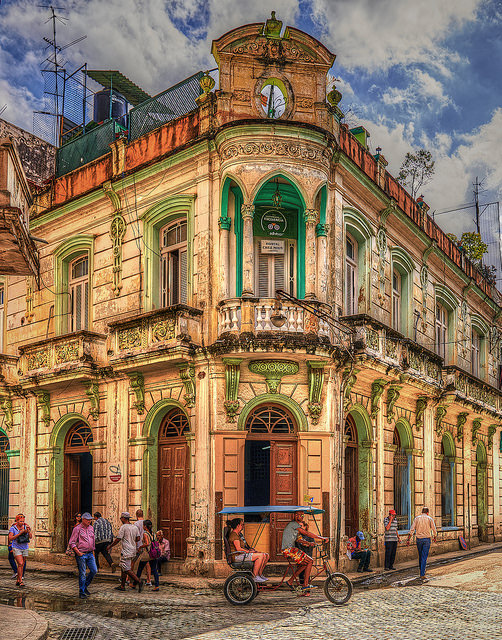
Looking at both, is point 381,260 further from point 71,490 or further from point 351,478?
point 71,490

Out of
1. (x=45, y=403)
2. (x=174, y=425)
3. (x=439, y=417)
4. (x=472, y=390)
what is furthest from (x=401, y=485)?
(x=45, y=403)

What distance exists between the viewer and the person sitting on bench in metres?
12.6

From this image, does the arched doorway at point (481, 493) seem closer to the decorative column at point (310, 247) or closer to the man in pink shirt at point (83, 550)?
the decorative column at point (310, 247)

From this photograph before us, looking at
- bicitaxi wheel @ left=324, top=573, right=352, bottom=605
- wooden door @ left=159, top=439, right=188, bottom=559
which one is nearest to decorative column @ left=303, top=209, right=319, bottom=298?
wooden door @ left=159, top=439, right=188, bottom=559

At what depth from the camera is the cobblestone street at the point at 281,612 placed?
10.3 meters

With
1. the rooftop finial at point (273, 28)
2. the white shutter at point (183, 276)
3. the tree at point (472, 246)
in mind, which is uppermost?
the rooftop finial at point (273, 28)

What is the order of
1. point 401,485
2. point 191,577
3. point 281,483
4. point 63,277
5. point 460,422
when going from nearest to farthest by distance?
point 191,577
point 281,483
point 401,485
point 63,277
point 460,422

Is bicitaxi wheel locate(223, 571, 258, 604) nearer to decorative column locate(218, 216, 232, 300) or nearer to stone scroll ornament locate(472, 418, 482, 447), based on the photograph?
decorative column locate(218, 216, 232, 300)

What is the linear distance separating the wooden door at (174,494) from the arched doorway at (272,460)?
1673mm

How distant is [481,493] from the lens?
94.6ft

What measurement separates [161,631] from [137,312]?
9.40m

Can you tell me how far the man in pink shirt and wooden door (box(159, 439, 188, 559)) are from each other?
3334mm

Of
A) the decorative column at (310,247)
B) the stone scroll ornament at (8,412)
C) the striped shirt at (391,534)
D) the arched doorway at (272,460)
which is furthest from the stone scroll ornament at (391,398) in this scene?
the stone scroll ornament at (8,412)

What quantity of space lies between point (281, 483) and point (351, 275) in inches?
240
